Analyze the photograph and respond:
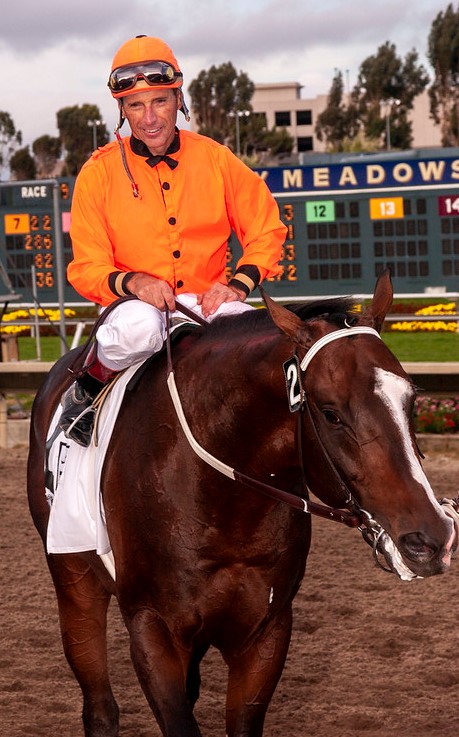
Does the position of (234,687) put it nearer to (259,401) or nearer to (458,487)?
(259,401)

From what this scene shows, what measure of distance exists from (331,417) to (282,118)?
115m

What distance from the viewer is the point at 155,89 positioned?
13.0 ft

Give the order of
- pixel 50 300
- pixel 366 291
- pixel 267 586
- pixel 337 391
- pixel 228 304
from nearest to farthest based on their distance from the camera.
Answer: pixel 337 391 < pixel 267 586 < pixel 228 304 < pixel 366 291 < pixel 50 300

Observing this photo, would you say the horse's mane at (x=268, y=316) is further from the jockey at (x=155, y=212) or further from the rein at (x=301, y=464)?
the jockey at (x=155, y=212)

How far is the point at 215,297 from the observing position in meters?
3.84

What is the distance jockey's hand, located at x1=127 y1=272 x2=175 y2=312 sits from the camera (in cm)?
377

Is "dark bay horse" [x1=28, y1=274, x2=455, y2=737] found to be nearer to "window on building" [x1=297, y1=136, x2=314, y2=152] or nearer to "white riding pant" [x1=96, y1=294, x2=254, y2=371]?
"white riding pant" [x1=96, y1=294, x2=254, y2=371]

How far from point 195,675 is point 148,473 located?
3.47ft

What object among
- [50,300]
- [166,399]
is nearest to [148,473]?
[166,399]

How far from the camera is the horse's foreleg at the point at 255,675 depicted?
3619mm

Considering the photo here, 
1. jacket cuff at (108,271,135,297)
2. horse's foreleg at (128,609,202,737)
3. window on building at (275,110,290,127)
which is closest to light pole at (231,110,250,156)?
window on building at (275,110,290,127)

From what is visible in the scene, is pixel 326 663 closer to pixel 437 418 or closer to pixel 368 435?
pixel 368 435

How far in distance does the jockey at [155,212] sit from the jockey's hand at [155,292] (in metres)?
0.01

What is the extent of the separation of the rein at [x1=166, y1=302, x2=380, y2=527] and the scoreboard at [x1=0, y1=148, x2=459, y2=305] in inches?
382
